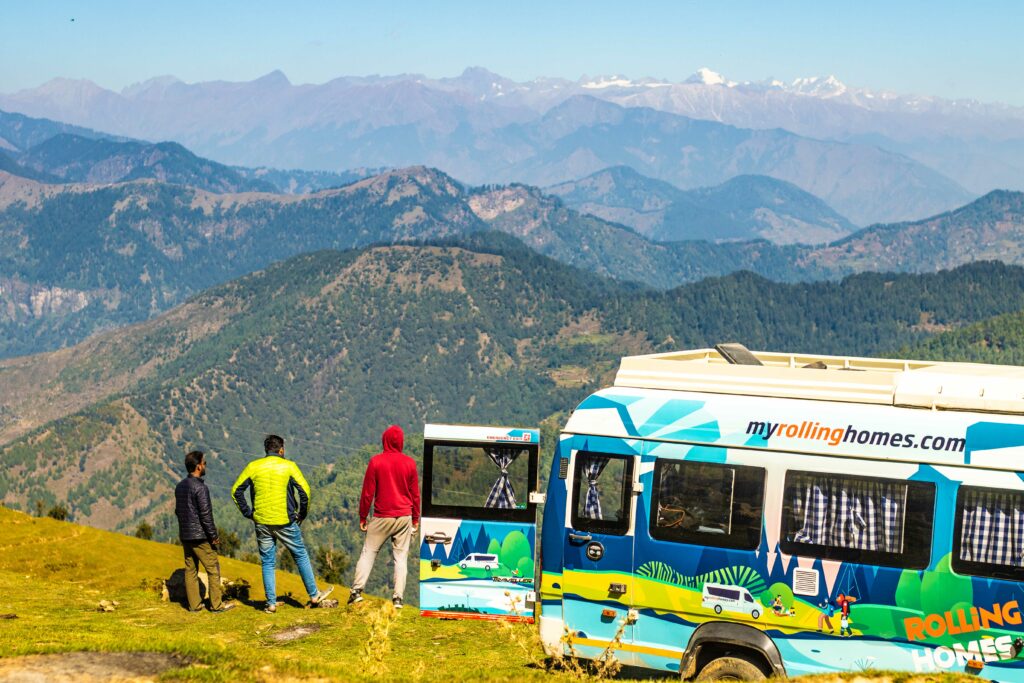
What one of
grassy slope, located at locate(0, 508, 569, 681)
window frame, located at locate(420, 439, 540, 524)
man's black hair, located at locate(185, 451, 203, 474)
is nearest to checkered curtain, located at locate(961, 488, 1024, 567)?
grassy slope, located at locate(0, 508, 569, 681)

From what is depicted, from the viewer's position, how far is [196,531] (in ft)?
73.3

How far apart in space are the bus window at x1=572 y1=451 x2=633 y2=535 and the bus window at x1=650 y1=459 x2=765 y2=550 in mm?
505

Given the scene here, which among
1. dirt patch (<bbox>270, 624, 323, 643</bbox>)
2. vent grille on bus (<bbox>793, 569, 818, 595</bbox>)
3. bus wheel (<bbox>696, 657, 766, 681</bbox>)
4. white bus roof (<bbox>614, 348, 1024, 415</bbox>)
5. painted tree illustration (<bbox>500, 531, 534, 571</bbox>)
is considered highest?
white bus roof (<bbox>614, 348, 1024, 415</bbox>)

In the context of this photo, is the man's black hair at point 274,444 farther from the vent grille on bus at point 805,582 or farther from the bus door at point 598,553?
the vent grille on bus at point 805,582

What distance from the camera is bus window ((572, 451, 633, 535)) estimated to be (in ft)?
60.4

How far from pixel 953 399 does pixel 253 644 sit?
12.8m

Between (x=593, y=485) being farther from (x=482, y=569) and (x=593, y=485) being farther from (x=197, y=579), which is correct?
(x=197, y=579)

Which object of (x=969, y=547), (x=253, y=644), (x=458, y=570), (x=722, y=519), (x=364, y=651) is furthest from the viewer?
(x=458, y=570)

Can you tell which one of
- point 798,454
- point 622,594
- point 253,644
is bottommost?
point 253,644

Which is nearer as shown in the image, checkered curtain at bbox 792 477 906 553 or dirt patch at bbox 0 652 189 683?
dirt patch at bbox 0 652 189 683

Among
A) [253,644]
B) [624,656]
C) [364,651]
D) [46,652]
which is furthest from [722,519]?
[46,652]

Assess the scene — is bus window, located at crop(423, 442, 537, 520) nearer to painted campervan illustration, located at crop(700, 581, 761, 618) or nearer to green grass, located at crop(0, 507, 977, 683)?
green grass, located at crop(0, 507, 977, 683)

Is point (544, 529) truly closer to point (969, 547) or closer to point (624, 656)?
point (624, 656)

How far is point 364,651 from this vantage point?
62.2ft
